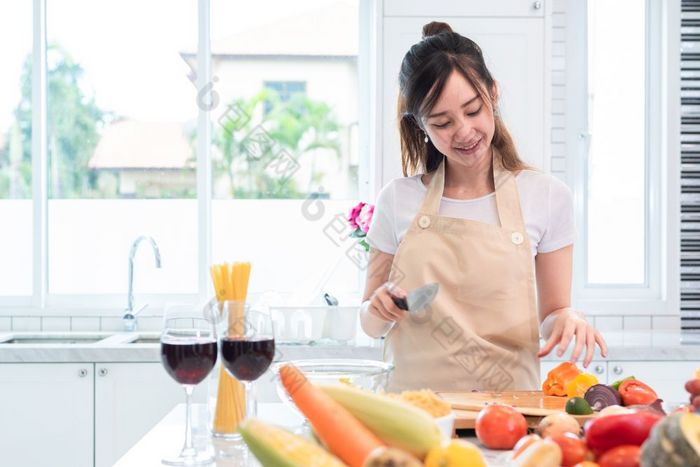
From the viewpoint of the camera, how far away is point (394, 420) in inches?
43.7

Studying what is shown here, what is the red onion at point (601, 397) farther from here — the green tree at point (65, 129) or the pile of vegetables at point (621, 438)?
the green tree at point (65, 129)

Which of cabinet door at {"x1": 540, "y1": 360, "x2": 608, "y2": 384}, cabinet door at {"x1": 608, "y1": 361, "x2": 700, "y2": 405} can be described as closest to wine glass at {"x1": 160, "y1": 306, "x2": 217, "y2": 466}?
cabinet door at {"x1": 540, "y1": 360, "x2": 608, "y2": 384}

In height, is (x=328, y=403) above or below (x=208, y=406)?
above

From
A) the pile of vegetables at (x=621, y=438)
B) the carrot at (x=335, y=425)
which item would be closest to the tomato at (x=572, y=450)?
the pile of vegetables at (x=621, y=438)

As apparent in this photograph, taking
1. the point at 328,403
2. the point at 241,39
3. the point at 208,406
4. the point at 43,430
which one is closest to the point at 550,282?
the point at 208,406

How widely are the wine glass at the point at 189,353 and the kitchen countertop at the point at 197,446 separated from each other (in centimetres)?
4

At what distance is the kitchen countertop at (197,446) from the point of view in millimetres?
1424

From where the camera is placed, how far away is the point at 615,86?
412cm

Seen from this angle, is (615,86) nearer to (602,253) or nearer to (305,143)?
(602,253)

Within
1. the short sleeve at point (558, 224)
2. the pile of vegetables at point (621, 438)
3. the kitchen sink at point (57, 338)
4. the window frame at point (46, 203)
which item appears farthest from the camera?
the window frame at point (46, 203)

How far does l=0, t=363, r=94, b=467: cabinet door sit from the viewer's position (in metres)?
3.20

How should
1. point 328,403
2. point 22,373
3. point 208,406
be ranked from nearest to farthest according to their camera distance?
point 328,403
point 208,406
point 22,373

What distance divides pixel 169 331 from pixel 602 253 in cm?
307

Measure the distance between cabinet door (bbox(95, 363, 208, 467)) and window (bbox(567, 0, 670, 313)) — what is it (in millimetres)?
2048
